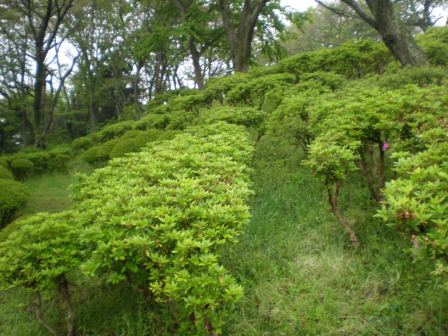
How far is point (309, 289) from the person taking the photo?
129 inches

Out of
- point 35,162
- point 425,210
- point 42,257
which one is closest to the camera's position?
point 425,210

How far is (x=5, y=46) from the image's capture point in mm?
19812

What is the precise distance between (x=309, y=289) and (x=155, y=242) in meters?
1.50

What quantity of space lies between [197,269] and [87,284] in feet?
7.56

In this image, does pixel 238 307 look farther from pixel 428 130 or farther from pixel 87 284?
pixel 428 130

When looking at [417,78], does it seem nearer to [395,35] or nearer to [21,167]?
[395,35]

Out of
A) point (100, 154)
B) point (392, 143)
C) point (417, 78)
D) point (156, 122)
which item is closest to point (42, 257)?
point (392, 143)

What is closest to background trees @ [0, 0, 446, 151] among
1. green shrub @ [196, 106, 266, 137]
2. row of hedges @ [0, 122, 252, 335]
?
green shrub @ [196, 106, 266, 137]

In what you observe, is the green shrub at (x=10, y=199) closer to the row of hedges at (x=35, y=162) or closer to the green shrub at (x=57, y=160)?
the row of hedges at (x=35, y=162)

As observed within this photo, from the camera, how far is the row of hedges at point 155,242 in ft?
7.67

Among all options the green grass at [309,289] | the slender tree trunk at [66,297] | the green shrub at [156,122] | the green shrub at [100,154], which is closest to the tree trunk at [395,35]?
the green grass at [309,289]

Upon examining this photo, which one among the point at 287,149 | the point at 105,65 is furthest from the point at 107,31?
the point at 287,149

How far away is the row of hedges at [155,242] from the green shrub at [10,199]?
3278 millimetres

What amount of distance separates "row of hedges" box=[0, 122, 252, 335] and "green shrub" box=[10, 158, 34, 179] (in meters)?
8.37
